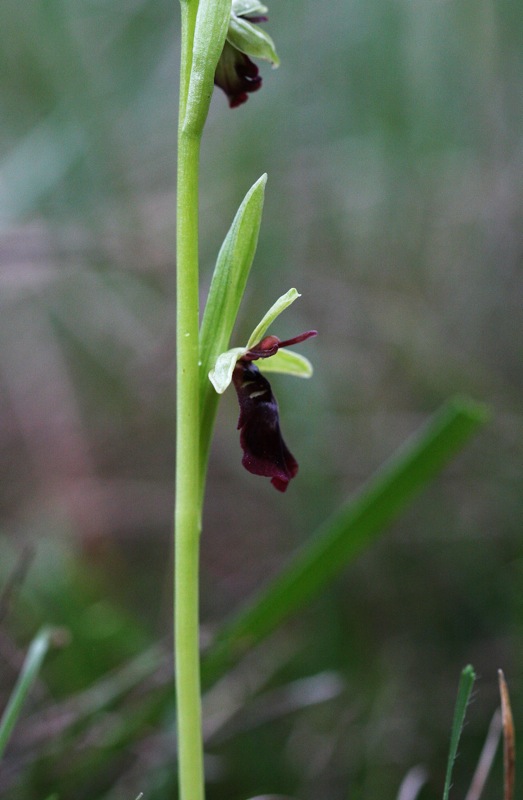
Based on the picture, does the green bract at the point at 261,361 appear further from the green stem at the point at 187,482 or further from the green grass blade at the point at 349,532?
the green grass blade at the point at 349,532

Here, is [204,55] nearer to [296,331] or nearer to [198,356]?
[198,356]

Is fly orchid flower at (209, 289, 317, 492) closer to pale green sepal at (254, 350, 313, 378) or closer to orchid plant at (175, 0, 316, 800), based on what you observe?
orchid plant at (175, 0, 316, 800)

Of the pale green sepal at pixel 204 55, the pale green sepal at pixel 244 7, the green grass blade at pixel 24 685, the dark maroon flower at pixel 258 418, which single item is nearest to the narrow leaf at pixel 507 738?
the dark maroon flower at pixel 258 418

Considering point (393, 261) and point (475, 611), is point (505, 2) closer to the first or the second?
point (393, 261)

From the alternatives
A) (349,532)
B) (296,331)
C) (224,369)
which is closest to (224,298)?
(224,369)

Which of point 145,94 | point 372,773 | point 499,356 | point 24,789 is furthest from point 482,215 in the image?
point 24,789

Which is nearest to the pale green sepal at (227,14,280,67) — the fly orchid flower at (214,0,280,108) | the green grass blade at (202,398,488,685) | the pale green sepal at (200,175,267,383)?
the fly orchid flower at (214,0,280,108)
